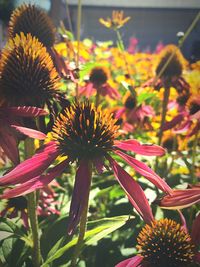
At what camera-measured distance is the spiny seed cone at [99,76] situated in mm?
1534

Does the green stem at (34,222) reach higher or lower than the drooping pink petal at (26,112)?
lower

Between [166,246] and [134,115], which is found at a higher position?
[134,115]

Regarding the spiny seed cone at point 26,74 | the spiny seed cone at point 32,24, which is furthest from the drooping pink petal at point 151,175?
the spiny seed cone at point 32,24

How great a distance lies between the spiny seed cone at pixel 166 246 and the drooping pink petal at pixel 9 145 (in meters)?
0.25

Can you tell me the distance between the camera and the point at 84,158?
25.1 inches

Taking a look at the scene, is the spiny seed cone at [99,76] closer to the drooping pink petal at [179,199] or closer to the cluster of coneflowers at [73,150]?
the cluster of coneflowers at [73,150]

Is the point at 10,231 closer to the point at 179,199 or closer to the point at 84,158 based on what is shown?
the point at 84,158

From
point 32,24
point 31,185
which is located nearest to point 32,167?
point 31,185

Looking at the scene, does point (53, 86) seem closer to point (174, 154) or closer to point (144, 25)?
point (174, 154)

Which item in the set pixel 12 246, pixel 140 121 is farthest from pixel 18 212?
pixel 140 121

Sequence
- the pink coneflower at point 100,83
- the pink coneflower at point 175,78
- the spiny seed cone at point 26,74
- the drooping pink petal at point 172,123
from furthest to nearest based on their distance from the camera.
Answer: the pink coneflower at point 100,83 → the pink coneflower at point 175,78 → the drooping pink petal at point 172,123 → the spiny seed cone at point 26,74

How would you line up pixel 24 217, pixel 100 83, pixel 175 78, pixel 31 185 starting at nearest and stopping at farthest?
pixel 31 185
pixel 24 217
pixel 175 78
pixel 100 83

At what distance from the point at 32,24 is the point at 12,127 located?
1.44 ft

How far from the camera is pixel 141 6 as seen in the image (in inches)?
318
